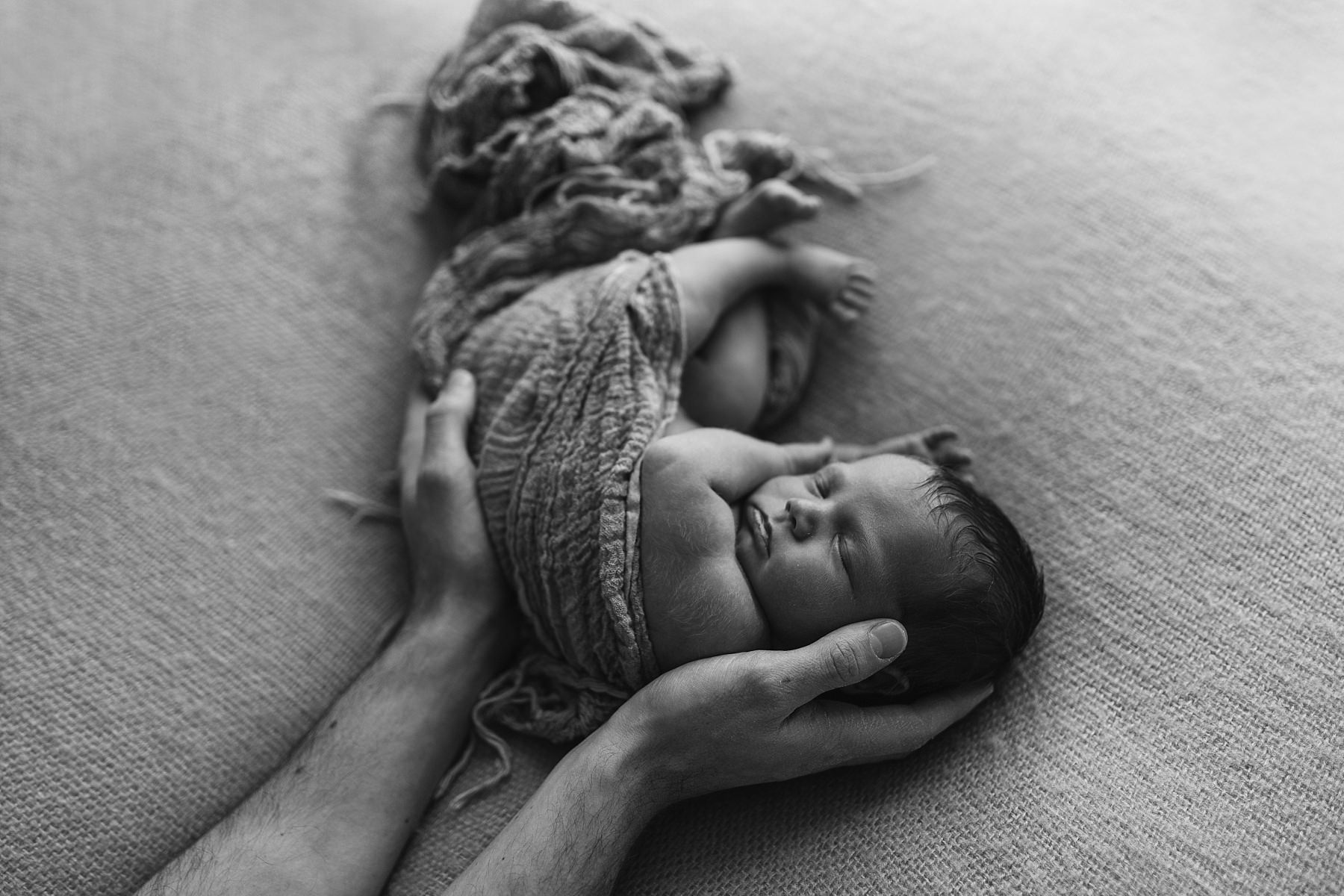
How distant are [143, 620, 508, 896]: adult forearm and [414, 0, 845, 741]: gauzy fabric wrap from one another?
6 centimetres

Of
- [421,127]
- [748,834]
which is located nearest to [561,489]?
[748,834]

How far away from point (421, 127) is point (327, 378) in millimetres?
426

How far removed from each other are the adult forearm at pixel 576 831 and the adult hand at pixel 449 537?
0.26 m

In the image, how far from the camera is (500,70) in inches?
54.2

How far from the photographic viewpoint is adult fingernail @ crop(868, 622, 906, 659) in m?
0.99

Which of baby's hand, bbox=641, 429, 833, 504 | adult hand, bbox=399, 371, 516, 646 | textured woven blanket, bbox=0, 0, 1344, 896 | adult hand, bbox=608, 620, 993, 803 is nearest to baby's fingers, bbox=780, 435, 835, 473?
baby's hand, bbox=641, 429, 833, 504

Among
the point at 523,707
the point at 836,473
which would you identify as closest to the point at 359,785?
the point at 523,707

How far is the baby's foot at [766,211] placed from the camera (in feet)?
4.32

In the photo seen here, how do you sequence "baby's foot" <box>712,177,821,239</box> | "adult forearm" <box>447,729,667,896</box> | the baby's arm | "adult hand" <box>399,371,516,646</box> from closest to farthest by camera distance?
"adult forearm" <box>447,729,667,896</box> < the baby's arm < "adult hand" <box>399,371,516,646</box> < "baby's foot" <box>712,177,821,239</box>

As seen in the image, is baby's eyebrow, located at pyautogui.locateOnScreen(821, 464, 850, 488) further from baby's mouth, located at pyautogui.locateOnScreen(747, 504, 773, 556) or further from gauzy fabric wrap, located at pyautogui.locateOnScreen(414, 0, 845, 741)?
gauzy fabric wrap, located at pyautogui.locateOnScreen(414, 0, 845, 741)

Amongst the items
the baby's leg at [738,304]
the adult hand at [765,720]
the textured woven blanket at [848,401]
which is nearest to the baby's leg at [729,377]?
the baby's leg at [738,304]

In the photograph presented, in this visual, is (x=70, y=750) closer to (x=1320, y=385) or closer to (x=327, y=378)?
(x=327, y=378)

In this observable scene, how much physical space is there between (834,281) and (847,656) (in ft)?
1.85

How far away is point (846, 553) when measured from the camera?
1060 millimetres
